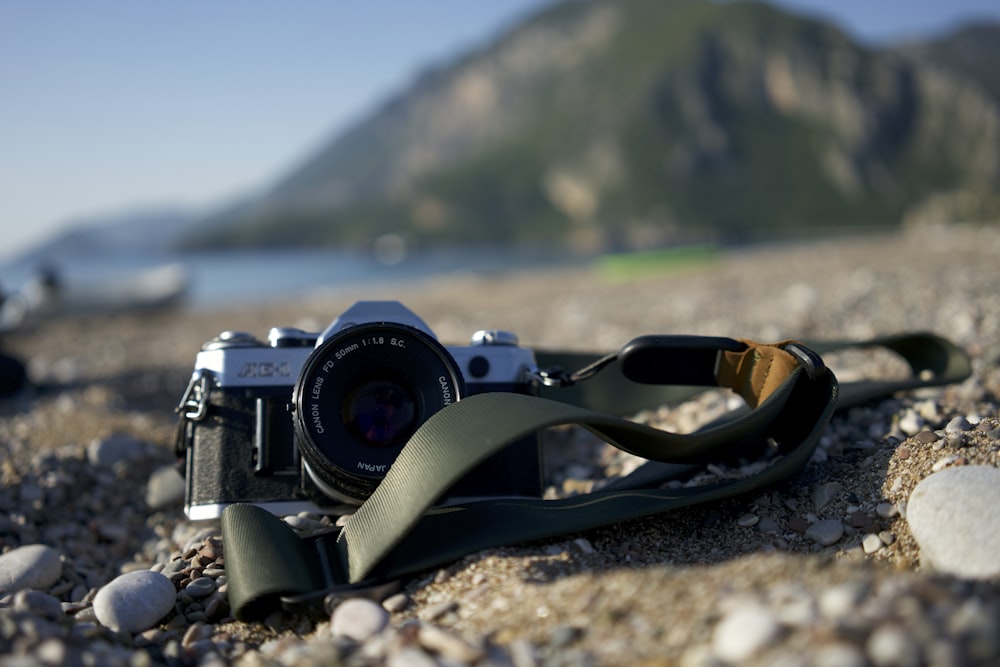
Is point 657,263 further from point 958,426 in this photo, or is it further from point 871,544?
point 871,544

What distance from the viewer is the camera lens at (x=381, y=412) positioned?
2361 mm

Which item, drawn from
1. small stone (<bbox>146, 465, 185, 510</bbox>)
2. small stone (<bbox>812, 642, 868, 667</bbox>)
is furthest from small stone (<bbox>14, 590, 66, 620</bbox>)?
small stone (<bbox>812, 642, 868, 667</bbox>)

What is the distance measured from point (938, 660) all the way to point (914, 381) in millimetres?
2262

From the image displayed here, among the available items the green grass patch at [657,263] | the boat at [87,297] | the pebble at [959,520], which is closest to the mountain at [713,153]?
the green grass patch at [657,263]

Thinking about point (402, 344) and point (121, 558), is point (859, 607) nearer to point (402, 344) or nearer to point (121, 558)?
point (402, 344)

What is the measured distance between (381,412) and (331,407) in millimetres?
163

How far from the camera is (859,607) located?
1.33 meters

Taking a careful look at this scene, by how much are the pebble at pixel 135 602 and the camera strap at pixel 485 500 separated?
233 mm

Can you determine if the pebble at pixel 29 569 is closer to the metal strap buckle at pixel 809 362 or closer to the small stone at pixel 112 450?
the small stone at pixel 112 450

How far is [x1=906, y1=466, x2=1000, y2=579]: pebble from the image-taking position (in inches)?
67.2

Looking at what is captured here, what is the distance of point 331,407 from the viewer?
2.31 metres

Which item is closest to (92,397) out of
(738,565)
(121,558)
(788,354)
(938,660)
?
(121,558)

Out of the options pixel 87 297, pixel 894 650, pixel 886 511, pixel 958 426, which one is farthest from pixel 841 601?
pixel 87 297

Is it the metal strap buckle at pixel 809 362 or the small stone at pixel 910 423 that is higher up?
the metal strap buckle at pixel 809 362
